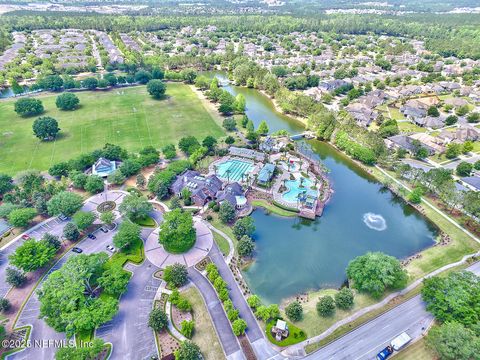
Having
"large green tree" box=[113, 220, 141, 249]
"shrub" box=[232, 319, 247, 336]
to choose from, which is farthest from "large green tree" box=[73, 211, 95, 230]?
"shrub" box=[232, 319, 247, 336]

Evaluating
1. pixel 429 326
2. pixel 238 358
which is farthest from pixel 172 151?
pixel 429 326

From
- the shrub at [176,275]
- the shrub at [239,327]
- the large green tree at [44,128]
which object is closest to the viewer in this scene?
the shrub at [239,327]

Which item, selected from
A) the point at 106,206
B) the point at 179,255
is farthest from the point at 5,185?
the point at 179,255

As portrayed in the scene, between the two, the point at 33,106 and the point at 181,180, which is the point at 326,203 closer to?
the point at 181,180

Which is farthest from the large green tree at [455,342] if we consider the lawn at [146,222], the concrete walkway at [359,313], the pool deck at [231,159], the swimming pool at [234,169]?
the lawn at [146,222]

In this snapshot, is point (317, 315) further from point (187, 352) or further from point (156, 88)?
point (156, 88)

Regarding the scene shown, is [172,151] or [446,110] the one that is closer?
[172,151]

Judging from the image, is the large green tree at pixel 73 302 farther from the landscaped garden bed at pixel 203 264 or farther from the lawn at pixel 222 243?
the lawn at pixel 222 243
